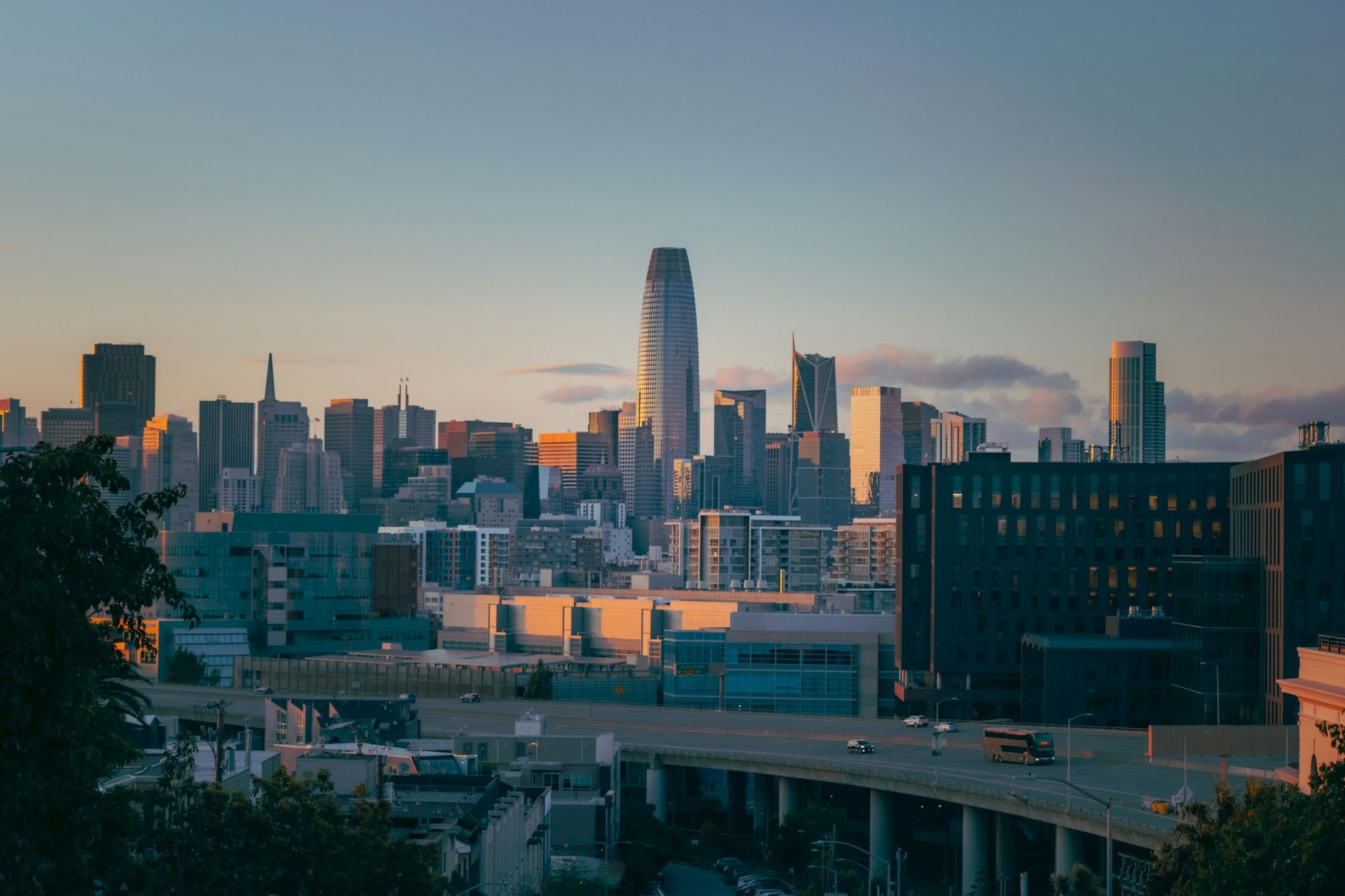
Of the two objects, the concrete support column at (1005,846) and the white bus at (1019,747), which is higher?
the white bus at (1019,747)

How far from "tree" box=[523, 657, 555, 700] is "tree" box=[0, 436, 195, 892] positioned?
139 metres

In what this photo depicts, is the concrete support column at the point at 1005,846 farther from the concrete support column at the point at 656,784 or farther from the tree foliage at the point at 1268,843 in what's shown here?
the tree foliage at the point at 1268,843

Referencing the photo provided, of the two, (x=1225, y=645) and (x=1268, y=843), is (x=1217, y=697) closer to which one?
(x=1225, y=645)

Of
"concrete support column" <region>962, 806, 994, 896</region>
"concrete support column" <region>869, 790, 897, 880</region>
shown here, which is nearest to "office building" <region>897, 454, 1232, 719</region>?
"concrete support column" <region>869, 790, 897, 880</region>

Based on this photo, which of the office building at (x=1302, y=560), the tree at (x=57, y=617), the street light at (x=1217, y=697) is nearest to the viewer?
the tree at (x=57, y=617)

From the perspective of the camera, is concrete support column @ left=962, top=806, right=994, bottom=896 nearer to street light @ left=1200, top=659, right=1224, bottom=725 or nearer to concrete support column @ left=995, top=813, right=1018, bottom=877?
concrete support column @ left=995, top=813, right=1018, bottom=877

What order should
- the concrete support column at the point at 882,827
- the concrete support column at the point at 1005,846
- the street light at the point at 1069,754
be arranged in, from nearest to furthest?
1. the street light at the point at 1069,754
2. the concrete support column at the point at 1005,846
3. the concrete support column at the point at 882,827

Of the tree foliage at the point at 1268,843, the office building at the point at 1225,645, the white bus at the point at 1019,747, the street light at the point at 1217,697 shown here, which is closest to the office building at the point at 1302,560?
the office building at the point at 1225,645

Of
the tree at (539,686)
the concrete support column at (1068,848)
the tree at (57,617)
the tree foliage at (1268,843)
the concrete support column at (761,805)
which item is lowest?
the concrete support column at (761,805)

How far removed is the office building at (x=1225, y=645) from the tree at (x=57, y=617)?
4799 inches

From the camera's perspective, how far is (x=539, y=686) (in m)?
173

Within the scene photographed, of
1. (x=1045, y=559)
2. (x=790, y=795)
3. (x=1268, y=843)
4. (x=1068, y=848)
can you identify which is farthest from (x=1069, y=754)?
(x=1045, y=559)

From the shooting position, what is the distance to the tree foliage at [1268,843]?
4675 centimetres

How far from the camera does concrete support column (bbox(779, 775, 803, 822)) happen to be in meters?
129
